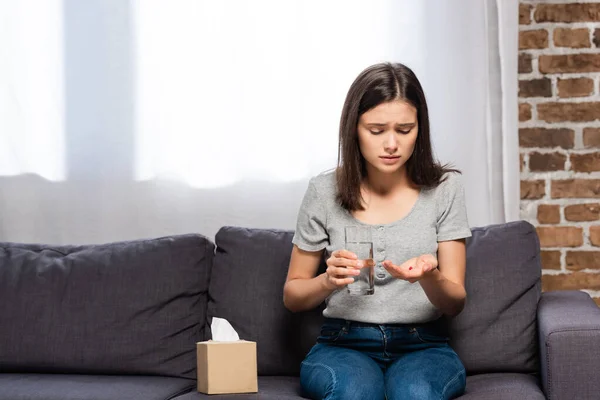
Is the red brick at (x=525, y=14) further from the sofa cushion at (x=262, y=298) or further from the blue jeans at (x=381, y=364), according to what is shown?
the blue jeans at (x=381, y=364)

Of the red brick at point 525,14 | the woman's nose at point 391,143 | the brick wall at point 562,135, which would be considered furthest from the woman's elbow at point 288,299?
the red brick at point 525,14

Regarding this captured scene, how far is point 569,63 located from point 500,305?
1019 mm

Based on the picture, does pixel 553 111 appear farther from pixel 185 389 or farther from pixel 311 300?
pixel 185 389

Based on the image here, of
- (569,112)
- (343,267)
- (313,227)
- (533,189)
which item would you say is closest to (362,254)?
(343,267)

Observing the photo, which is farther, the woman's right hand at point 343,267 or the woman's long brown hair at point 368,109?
the woman's long brown hair at point 368,109

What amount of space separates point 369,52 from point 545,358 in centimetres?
134

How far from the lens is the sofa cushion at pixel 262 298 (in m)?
2.38

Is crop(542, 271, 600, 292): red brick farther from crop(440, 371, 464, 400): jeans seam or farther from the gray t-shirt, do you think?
crop(440, 371, 464, 400): jeans seam

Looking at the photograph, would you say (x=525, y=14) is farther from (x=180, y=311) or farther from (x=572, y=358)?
(x=180, y=311)

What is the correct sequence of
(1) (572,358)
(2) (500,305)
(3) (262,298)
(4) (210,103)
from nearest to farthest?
(1) (572,358)
(2) (500,305)
(3) (262,298)
(4) (210,103)

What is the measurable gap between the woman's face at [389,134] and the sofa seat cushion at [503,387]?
1.85ft

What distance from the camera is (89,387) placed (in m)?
2.21

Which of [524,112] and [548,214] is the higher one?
[524,112]

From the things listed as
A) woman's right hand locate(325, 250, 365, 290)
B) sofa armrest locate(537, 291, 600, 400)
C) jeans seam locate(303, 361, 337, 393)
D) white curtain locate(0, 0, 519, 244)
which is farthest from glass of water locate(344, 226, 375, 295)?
white curtain locate(0, 0, 519, 244)
